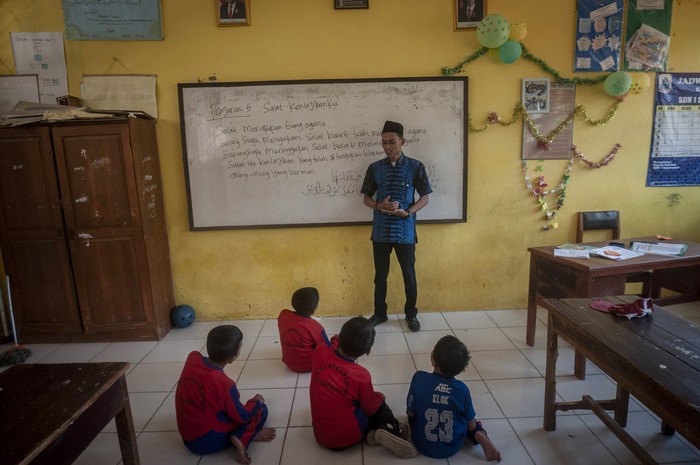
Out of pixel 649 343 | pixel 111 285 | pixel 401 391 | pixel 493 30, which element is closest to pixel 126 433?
pixel 401 391

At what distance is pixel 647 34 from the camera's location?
3.31m

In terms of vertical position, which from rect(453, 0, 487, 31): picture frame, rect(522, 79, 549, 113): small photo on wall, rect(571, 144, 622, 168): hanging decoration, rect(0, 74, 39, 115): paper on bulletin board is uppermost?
rect(453, 0, 487, 31): picture frame

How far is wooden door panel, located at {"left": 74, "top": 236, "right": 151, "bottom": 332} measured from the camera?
311cm

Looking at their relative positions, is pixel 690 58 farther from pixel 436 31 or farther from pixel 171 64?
pixel 171 64

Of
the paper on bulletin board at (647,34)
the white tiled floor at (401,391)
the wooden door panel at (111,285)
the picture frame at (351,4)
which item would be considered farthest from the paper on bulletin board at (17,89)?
the paper on bulletin board at (647,34)

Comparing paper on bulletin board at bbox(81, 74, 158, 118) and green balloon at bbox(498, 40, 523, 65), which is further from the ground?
green balloon at bbox(498, 40, 523, 65)

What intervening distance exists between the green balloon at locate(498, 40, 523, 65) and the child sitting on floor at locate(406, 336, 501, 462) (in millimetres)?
2458

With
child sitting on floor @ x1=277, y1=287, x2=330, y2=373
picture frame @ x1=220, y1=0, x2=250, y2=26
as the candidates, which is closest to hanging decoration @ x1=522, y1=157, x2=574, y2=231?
child sitting on floor @ x1=277, y1=287, x2=330, y2=373

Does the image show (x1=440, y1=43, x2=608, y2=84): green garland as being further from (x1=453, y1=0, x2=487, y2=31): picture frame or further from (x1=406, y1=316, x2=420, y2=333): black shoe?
(x1=406, y1=316, x2=420, y2=333): black shoe

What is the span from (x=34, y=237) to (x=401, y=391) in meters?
3.03

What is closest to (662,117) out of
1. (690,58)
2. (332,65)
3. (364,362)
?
(690,58)

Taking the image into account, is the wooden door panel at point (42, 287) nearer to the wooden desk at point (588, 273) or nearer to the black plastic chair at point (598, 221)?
the wooden desk at point (588, 273)

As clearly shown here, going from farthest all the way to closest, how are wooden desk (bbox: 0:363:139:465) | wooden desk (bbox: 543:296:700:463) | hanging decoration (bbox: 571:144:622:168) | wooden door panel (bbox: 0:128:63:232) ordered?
hanging decoration (bbox: 571:144:622:168), wooden door panel (bbox: 0:128:63:232), wooden desk (bbox: 543:296:700:463), wooden desk (bbox: 0:363:139:465)

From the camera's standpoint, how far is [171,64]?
3.27m
